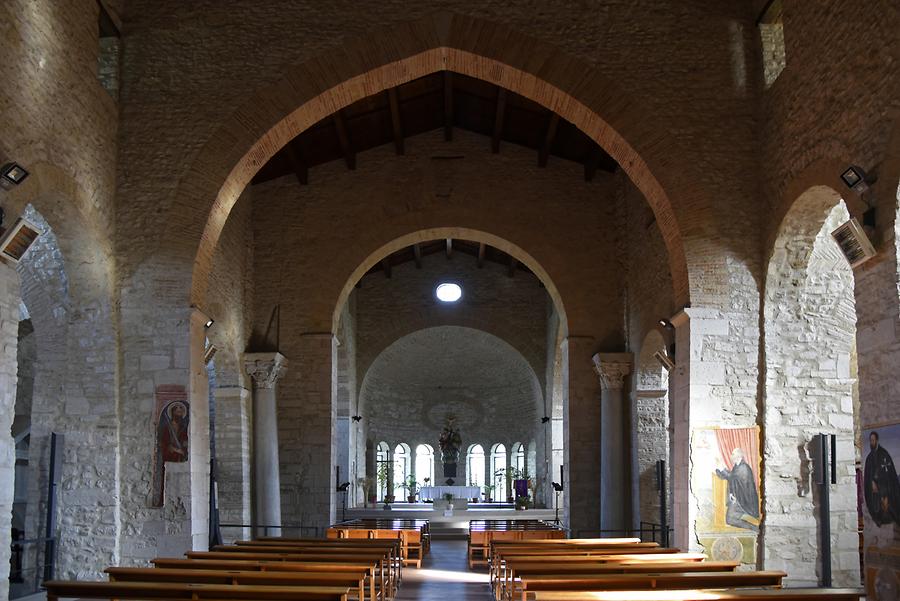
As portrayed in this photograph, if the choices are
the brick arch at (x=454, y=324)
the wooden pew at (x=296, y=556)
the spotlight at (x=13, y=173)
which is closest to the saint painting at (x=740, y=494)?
the wooden pew at (x=296, y=556)

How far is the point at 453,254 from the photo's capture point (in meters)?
28.5

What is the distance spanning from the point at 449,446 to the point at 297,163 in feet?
43.6

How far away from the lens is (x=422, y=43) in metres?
14.3

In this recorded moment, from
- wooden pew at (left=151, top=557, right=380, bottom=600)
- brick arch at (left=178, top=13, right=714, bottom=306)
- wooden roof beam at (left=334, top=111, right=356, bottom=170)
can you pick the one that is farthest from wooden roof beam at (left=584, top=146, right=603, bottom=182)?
wooden pew at (left=151, top=557, right=380, bottom=600)

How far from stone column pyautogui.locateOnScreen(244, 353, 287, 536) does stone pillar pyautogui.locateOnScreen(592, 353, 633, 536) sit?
6695mm

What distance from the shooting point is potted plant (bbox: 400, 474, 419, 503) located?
30.6m

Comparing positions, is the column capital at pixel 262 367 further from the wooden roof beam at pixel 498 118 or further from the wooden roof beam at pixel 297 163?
the wooden roof beam at pixel 498 118

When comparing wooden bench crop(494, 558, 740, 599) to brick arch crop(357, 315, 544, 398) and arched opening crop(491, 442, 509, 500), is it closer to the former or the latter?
brick arch crop(357, 315, 544, 398)

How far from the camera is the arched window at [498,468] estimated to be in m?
32.7

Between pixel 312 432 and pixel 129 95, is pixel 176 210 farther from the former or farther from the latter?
pixel 312 432

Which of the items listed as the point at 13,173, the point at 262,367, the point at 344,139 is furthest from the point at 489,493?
the point at 13,173

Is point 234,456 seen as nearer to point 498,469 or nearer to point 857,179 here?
point 857,179

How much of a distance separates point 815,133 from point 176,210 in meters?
8.82

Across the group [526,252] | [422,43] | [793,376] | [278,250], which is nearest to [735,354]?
[793,376]
